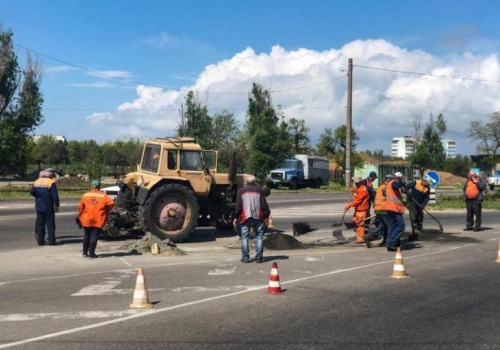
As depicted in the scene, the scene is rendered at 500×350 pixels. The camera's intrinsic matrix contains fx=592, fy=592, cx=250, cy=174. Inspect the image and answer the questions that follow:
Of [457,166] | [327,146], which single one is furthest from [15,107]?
[457,166]

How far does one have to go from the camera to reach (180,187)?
14.4m

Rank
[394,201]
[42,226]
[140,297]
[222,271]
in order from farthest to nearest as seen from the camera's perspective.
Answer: [42,226]
[394,201]
[222,271]
[140,297]

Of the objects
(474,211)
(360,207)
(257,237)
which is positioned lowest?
(257,237)

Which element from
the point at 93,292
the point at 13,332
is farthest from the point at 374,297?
the point at 13,332

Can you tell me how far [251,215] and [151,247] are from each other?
105 inches

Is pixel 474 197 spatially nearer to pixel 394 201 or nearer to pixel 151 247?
pixel 394 201

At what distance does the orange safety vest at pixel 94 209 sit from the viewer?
38.9ft

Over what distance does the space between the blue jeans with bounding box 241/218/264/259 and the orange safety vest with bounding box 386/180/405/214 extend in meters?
3.39

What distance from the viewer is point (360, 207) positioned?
14805 mm

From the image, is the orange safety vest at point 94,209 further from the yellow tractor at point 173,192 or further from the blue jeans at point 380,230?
the blue jeans at point 380,230

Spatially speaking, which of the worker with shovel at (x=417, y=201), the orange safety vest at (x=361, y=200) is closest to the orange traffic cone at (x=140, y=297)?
the orange safety vest at (x=361, y=200)

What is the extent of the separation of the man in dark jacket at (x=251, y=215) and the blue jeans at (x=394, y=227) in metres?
3.28

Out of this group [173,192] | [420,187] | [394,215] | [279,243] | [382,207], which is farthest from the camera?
[420,187]

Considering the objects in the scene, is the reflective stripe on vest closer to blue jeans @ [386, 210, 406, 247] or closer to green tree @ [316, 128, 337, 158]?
blue jeans @ [386, 210, 406, 247]
